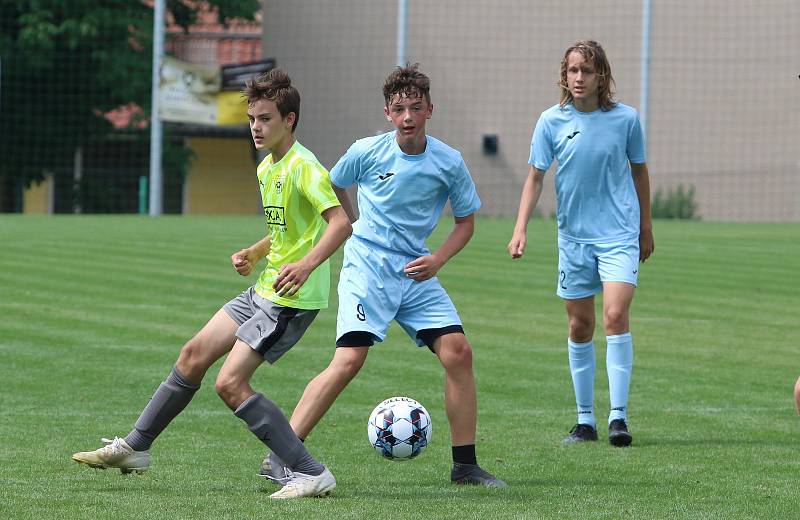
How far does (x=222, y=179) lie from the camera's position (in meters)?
46.9

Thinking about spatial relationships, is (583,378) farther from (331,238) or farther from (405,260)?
(331,238)

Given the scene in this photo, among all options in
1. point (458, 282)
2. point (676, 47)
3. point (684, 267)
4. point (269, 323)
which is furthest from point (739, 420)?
point (676, 47)

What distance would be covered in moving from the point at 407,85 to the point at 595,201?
1966mm

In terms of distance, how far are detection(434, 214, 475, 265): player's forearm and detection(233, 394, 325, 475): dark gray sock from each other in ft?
3.43

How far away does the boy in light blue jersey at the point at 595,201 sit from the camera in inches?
313

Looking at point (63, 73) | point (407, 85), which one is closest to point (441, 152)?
point (407, 85)

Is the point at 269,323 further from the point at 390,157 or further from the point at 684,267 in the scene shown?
the point at 684,267

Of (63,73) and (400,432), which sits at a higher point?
(63,73)

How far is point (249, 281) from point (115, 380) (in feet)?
22.9

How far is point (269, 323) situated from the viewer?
6137 mm

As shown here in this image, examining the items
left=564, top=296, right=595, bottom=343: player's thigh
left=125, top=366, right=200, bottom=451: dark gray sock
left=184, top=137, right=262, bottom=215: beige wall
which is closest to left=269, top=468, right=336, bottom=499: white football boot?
left=125, top=366, right=200, bottom=451: dark gray sock

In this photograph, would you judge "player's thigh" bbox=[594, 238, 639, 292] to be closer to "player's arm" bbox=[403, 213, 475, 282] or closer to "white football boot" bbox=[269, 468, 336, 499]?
"player's arm" bbox=[403, 213, 475, 282]

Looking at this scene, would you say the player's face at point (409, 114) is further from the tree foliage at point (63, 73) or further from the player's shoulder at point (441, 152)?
the tree foliage at point (63, 73)

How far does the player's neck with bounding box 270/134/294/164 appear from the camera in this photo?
629 centimetres
